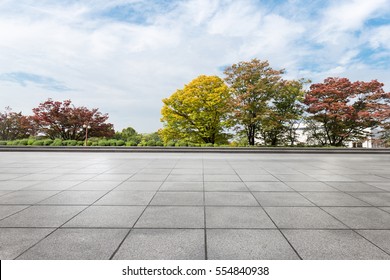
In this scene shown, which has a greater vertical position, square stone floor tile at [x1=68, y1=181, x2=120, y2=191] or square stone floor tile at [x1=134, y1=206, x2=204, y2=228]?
square stone floor tile at [x1=68, y1=181, x2=120, y2=191]

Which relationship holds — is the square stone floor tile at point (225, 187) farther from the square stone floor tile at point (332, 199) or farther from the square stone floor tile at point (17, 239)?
the square stone floor tile at point (17, 239)

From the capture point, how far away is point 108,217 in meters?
4.17

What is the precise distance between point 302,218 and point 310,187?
292 centimetres

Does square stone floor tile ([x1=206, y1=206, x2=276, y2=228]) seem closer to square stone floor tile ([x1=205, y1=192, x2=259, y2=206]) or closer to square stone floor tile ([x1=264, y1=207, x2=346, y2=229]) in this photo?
square stone floor tile ([x1=264, y1=207, x2=346, y2=229])

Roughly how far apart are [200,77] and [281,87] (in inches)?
437

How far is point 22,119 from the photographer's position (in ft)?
116

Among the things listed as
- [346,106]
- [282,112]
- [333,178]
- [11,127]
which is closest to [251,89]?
[282,112]

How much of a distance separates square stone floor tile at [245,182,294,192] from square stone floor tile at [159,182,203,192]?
5.01 feet

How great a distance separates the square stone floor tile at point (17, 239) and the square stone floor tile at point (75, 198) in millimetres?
1459

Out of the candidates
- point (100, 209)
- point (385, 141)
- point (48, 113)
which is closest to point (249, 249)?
point (100, 209)

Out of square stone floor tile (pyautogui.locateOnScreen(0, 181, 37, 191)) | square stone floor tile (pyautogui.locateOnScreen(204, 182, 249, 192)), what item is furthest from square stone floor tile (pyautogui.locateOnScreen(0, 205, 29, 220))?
square stone floor tile (pyautogui.locateOnScreen(204, 182, 249, 192))

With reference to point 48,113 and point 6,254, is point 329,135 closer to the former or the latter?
point 6,254

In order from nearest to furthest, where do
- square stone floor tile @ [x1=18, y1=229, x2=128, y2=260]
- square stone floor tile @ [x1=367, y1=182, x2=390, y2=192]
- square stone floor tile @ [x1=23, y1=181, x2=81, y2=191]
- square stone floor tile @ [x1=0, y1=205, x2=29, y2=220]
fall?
square stone floor tile @ [x1=18, y1=229, x2=128, y2=260] → square stone floor tile @ [x1=0, y1=205, x2=29, y2=220] → square stone floor tile @ [x1=23, y1=181, x2=81, y2=191] → square stone floor tile @ [x1=367, y1=182, x2=390, y2=192]

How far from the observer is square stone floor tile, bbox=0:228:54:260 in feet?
→ 9.54
